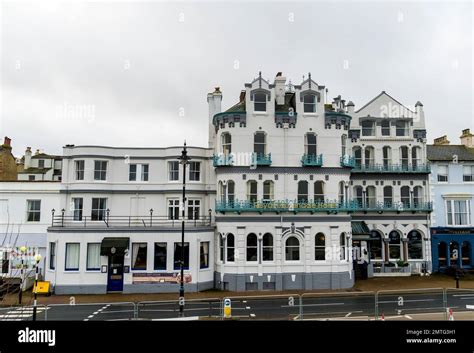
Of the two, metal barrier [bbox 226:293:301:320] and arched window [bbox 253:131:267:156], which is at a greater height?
arched window [bbox 253:131:267:156]

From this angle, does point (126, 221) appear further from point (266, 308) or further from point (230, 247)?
point (266, 308)

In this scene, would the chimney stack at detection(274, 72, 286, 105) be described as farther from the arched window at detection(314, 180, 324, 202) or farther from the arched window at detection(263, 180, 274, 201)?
the arched window at detection(314, 180, 324, 202)

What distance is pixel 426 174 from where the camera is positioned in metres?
26.8

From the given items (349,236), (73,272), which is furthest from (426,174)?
(73,272)

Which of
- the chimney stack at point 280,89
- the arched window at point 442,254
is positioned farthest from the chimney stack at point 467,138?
the chimney stack at point 280,89

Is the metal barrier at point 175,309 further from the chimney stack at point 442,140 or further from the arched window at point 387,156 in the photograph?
the chimney stack at point 442,140

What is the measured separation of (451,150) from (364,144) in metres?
6.93

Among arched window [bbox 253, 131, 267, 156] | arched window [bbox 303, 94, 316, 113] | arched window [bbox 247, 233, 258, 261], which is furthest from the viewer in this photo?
arched window [bbox 303, 94, 316, 113]

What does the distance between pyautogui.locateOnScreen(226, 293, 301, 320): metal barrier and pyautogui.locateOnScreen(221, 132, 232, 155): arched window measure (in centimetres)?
959

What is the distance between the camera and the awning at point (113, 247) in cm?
2061

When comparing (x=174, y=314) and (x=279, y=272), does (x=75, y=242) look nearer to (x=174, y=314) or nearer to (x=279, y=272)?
(x=174, y=314)

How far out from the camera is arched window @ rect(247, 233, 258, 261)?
21.8 meters

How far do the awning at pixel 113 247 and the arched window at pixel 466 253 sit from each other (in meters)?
25.4

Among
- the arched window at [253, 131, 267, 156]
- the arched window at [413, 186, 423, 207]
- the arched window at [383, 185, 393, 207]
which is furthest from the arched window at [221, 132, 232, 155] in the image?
the arched window at [413, 186, 423, 207]
